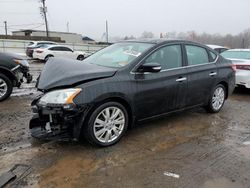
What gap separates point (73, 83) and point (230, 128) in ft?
10.1

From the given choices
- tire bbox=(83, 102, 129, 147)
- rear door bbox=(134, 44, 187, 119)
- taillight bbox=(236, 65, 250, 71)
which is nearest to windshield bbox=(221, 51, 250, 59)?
taillight bbox=(236, 65, 250, 71)

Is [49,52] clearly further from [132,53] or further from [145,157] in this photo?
[145,157]

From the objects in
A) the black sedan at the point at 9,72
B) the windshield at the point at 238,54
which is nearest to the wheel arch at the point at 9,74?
the black sedan at the point at 9,72

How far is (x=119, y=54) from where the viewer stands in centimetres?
444

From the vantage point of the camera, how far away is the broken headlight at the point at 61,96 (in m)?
3.37

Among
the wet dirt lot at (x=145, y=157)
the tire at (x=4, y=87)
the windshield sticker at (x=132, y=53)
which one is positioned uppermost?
the windshield sticker at (x=132, y=53)

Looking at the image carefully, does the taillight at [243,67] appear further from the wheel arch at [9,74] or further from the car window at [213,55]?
the wheel arch at [9,74]

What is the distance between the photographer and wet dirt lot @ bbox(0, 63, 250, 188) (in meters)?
2.96

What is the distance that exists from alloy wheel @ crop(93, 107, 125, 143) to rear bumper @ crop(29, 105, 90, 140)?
0.28 m

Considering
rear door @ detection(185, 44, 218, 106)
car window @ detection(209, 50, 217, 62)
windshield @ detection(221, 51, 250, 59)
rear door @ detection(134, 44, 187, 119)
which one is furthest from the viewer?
windshield @ detection(221, 51, 250, 59)

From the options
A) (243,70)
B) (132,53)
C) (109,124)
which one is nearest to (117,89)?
(109,124)

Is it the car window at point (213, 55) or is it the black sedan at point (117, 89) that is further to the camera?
the car window at point (213, 55)

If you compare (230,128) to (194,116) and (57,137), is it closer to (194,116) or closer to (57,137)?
(194,116)

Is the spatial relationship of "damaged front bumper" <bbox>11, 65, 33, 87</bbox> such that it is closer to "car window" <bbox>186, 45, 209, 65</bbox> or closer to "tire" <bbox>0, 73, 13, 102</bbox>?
"tire" <bbox>0, 73, 13, 102</bbox>
